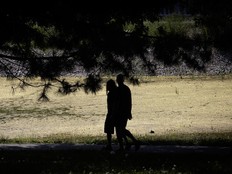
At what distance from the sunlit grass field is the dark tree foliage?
3956 millimetres

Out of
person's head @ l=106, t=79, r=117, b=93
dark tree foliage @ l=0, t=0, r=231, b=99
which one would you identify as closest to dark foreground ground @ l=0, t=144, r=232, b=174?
person's head @ l=106, t=79, r=117, b=93

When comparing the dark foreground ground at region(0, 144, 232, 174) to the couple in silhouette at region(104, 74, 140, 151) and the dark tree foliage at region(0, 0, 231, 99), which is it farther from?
the dark tree foliage at region(0, 0, 231, 99)

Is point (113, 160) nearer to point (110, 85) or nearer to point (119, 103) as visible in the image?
point (119, 103)

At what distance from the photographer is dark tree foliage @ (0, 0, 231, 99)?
9875mm

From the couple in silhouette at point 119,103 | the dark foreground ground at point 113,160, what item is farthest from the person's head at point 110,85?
the dark foreground ground at point 113,160

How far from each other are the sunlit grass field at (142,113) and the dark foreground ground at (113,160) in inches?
122

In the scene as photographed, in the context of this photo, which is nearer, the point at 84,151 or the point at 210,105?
the point at 84,151

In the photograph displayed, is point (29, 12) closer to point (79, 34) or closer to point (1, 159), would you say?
point (79, 34)

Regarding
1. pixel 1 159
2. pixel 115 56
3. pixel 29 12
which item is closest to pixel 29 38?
pixel 29 12

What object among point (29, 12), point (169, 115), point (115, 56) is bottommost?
point (169, 115)

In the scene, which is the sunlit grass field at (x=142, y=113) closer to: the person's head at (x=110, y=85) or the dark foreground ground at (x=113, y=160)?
the dark foreground ground at (x=113, y=160)

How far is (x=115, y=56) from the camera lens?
34.7 feet

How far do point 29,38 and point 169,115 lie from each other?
43.9 feet

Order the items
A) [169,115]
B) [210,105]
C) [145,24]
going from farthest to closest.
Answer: [210,105] → [169,115] → [145,24]
